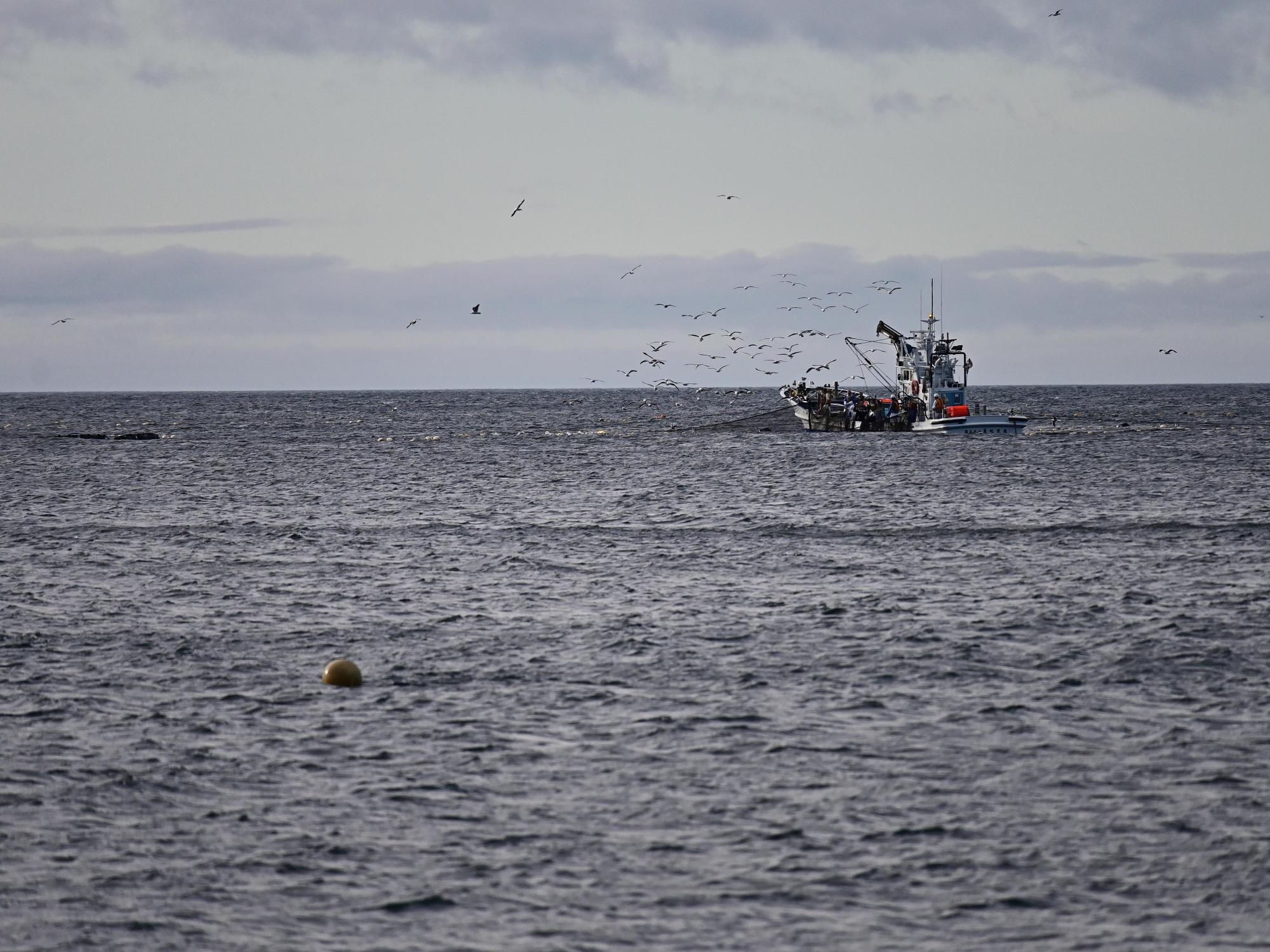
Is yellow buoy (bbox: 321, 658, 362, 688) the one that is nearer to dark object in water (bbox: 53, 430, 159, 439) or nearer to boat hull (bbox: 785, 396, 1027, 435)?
boat hull (bbox: 785, 396, 1027, 435)

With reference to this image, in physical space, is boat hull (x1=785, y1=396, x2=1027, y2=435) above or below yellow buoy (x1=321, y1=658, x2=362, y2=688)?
above

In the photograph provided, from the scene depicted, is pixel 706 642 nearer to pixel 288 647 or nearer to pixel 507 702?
pixel 507 702

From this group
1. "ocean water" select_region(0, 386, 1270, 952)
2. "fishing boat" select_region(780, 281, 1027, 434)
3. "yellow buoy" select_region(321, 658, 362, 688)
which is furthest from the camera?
"fishing boat" select_region(780, 281, 1027, 434)

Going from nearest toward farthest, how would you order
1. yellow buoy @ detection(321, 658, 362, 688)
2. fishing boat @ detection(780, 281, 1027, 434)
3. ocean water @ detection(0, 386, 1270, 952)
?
ocean water @ detection(0, 386, 1270, 952)
yellow buoy @ detection(321, 658, 362, 688)
fishing boat @ detection(780, 281, 1027, 434)

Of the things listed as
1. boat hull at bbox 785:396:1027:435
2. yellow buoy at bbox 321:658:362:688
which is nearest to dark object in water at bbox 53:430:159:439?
boat hull at bbox 785:396:1027:435

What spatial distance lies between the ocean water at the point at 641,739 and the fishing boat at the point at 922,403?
50.6 metres

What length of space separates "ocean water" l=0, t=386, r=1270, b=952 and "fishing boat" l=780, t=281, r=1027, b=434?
50.6 metres

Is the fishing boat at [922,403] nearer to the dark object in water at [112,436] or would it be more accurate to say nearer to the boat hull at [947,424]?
the boat hull at [947,424]

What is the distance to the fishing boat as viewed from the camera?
98.4 m

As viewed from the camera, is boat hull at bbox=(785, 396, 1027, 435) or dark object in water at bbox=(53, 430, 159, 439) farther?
dark object in water at bbox=(53, 430, 159, 439)

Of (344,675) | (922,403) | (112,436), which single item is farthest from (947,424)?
(344,675)

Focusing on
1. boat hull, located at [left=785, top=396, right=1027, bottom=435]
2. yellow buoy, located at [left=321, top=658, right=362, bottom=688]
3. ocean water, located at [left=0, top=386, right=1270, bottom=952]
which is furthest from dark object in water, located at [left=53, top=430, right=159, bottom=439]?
yellow buoy, located at [left=321, top=658, right=362, bottom=688]

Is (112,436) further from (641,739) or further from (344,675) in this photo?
(641,739)

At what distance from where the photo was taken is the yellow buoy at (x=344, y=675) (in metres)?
23.8
